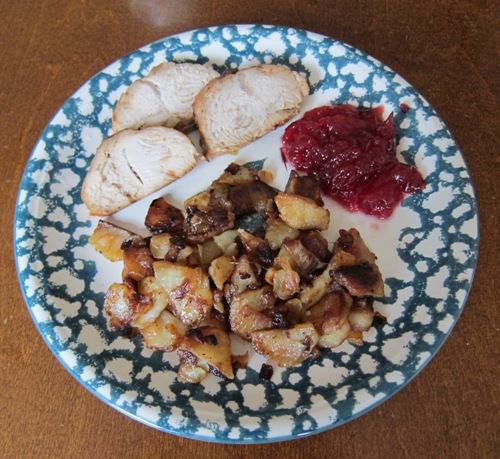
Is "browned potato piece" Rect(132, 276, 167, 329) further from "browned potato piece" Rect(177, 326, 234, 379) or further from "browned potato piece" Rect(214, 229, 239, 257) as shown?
"browned potato piece" Rect(214, 229, 239, 257)

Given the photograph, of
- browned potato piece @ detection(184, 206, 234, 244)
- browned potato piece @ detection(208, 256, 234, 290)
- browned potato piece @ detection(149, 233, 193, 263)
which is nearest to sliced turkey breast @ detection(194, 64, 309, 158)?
browned potato piece @ detection(184, 206, 234, 244)

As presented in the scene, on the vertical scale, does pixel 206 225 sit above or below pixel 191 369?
above

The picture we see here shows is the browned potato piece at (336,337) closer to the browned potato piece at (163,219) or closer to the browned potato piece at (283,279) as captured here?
the browned potato piece at (283,279)

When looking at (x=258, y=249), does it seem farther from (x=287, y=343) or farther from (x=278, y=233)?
(x=287, y=343)

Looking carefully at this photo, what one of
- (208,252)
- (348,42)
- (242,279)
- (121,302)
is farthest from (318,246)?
(348,42)

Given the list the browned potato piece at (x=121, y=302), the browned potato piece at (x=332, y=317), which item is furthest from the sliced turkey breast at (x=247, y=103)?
the browned potato piece at (x=332, y=317)
